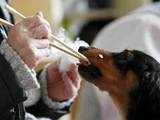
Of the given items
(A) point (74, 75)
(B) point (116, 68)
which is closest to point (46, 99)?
(A) point (74, 75)

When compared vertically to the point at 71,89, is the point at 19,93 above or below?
above

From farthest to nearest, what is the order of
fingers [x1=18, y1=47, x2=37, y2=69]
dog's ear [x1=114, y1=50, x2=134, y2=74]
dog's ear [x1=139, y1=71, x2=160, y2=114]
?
dog's ear [x1=114, y1=50, x2=134, y2=74]
dog's ear [x1=139, y1=71, x2=160, y2=114]
fingers [x1=18, y1=47, x2=37, y2=69]

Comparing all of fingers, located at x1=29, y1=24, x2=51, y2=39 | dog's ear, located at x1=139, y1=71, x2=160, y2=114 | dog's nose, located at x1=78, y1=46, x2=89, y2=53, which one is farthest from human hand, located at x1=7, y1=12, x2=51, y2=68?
dog's ear, located at x1=139, y1=71, x2=160, y2=114

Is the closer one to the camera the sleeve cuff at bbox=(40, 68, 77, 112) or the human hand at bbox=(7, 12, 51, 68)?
the human hand at bbox=(7, 12, 51, 68)

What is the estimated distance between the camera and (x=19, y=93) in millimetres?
997

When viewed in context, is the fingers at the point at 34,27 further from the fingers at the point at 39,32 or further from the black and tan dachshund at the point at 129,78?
the black and tan dachshund at the point at 129,78

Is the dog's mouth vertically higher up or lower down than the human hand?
lower down

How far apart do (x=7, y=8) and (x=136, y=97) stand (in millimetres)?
375

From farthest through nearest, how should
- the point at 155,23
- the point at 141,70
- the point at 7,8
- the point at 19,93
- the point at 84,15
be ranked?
the point at 84,15
the point at 155,23
the point at 141,70
the point at 7,8
the point at 19,93

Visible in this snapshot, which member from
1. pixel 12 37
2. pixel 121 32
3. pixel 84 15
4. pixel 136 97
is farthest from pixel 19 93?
pixel 84 15

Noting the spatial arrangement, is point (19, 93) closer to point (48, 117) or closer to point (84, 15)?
point (48, 117)

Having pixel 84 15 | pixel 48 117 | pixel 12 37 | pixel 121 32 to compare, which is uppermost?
pixel 12 37

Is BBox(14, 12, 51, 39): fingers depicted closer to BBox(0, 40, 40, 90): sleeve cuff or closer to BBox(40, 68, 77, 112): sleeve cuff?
BBox(0, 40, 40, 90): sleeve cuff

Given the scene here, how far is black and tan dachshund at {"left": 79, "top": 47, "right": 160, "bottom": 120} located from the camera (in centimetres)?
116
